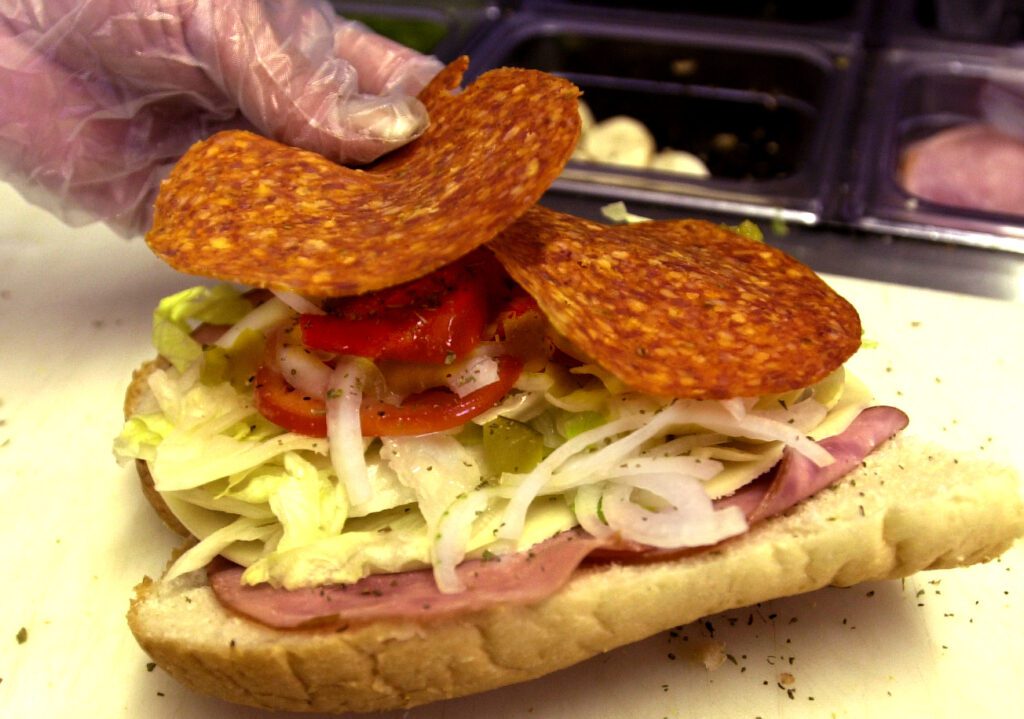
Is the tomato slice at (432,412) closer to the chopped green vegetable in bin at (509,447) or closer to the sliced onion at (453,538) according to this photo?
the chopped green vegetable in bin at (509,447)

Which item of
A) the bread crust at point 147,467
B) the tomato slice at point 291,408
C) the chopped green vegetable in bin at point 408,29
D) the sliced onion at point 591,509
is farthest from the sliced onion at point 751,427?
the chopped green vegetable in bin at point 408,29

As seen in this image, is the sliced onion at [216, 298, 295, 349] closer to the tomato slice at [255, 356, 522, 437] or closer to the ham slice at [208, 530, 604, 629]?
the tomato slice at [255, 356, 522, 437]

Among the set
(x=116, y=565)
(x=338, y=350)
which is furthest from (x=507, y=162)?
(x=116, y=565)

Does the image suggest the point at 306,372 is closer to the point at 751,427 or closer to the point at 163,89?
the point at 751,427

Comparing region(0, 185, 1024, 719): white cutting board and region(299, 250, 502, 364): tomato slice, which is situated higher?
region(299, 250, 502, 364): tomato slice

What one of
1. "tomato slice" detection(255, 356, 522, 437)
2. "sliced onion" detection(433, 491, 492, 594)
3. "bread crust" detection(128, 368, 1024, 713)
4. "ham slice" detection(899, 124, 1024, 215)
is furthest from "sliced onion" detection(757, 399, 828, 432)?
"ham slice" detection(899, 124, 1024, 215)

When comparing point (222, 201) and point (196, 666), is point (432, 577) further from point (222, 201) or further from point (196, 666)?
point (222, 201)
